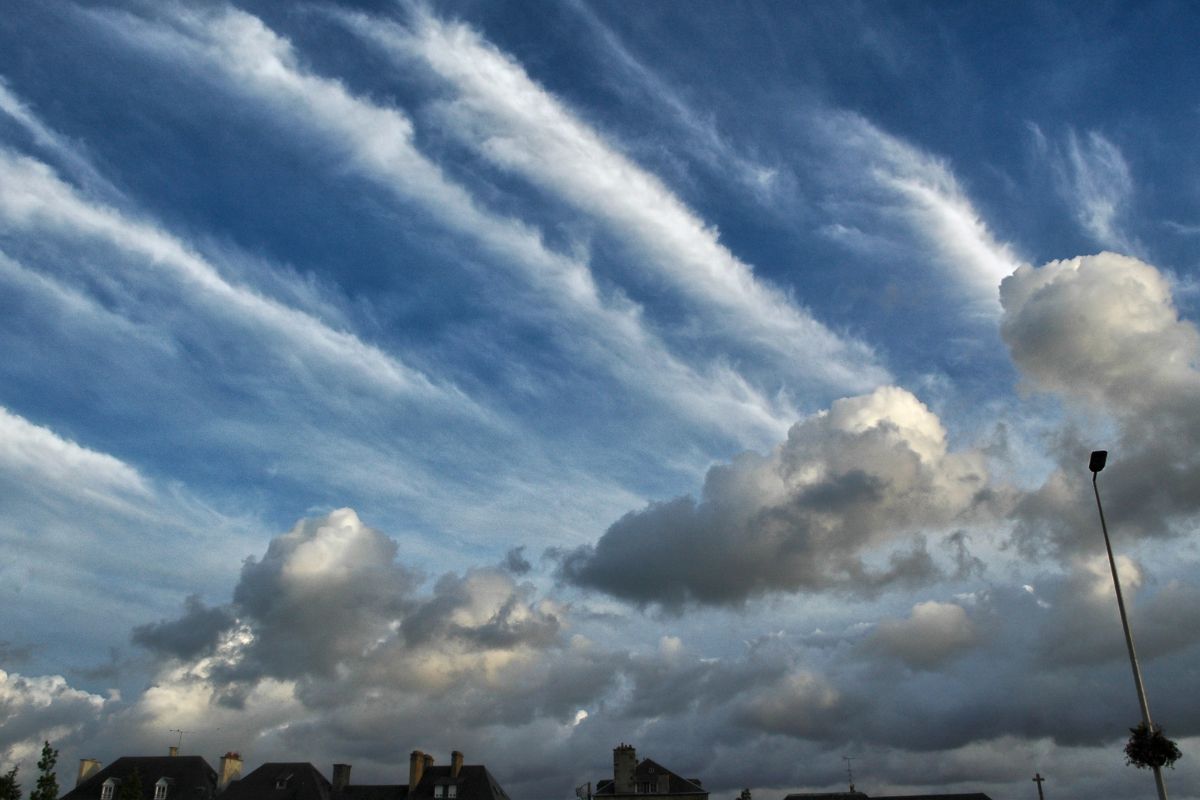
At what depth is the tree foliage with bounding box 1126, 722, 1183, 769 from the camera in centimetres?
3019

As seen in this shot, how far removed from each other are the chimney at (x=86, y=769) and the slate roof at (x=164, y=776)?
47cm

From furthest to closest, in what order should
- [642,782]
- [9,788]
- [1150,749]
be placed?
1. [642,782]
2. [9,788]
3. [1150,749]

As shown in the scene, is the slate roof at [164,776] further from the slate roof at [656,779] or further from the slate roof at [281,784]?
the slate roof at [656,779]

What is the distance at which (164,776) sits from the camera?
10375 cm

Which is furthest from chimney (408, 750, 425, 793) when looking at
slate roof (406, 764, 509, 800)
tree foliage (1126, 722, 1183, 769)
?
tree foliage (1126, 722, 1183, 769)

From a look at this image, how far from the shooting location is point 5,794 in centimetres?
6044

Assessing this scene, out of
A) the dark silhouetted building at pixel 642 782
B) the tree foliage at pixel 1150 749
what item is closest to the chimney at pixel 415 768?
the dark silhouetted building at pixel 642 782

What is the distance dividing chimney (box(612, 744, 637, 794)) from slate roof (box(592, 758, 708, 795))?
46 centimetres

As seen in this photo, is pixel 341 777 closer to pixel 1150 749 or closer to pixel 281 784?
pixel 281 784

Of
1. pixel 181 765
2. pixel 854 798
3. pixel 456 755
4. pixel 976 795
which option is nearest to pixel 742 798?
pixel 854 798

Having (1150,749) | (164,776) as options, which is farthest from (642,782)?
(1150,749)

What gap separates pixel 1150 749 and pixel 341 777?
304 ft

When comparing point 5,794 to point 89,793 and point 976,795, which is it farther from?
point 976,795

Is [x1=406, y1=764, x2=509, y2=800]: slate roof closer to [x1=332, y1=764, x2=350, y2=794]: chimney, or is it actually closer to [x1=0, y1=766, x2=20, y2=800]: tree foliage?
[x1=332, y1=764, x2=350, y2=794]: chimney
